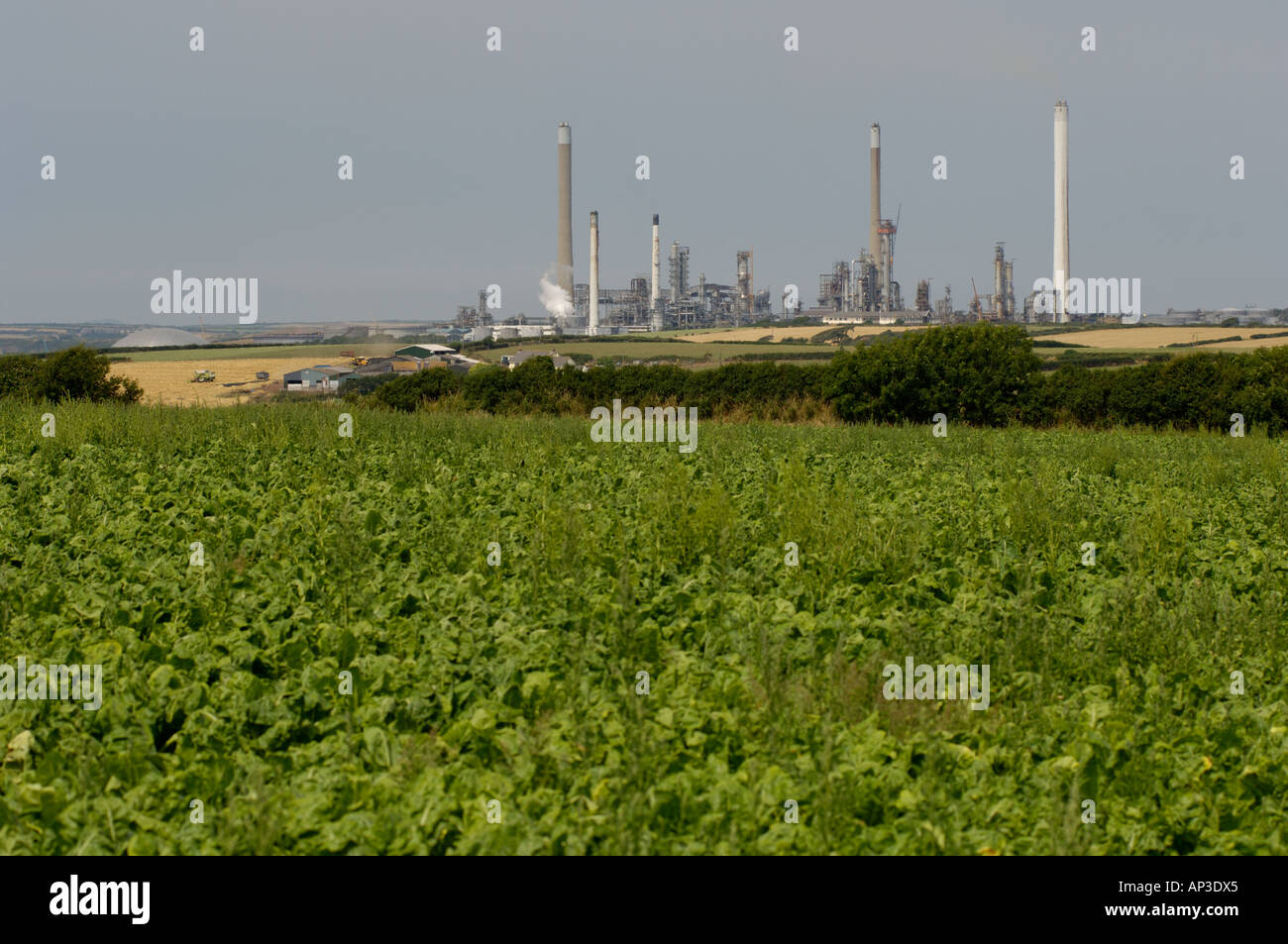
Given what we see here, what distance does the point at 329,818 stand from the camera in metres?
4.22

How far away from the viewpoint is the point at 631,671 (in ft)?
19.2

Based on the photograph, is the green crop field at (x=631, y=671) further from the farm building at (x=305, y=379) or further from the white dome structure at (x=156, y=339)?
the white dome structure at (x=156, y=339)

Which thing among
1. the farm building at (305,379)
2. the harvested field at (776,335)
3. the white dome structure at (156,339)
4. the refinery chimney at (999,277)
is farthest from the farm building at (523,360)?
the refinery chimney at (999,277)

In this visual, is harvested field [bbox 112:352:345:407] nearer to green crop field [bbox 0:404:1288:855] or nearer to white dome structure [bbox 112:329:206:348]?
white dome structure [bbox 112:329:206:348]

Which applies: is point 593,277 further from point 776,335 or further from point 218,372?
point 218,372

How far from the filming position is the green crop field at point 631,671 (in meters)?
4.26

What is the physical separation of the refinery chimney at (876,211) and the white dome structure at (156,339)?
95174 mm

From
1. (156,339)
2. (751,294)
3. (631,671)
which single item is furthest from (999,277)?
(631,671)

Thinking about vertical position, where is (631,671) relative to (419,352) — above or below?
below

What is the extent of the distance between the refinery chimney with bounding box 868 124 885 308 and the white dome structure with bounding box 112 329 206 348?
9517 centimetres

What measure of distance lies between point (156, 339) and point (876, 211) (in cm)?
10408

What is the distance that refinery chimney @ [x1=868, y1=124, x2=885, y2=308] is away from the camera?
145 metres

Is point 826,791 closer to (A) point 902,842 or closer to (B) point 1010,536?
(A) point 902,842
